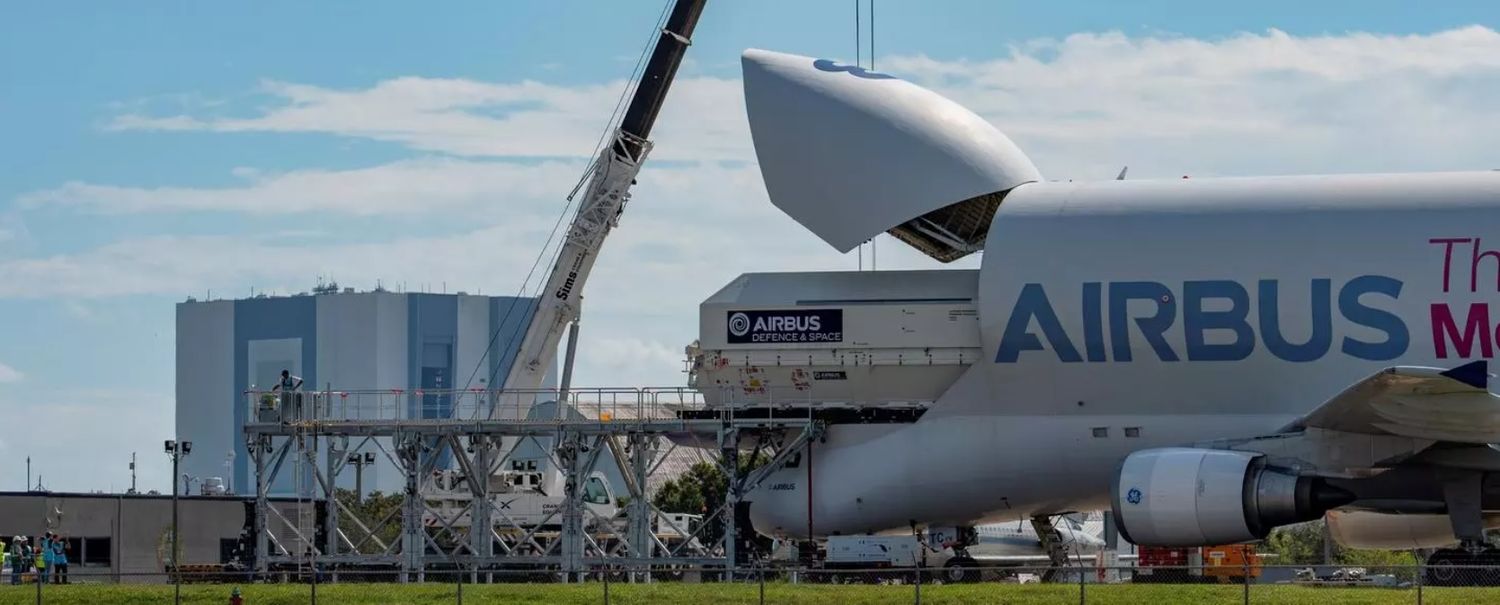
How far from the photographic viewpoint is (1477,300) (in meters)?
38.8

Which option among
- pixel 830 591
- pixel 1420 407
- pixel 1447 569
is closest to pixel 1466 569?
pixel 1447 569

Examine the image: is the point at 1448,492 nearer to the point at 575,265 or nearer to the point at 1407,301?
the point at 1407,301

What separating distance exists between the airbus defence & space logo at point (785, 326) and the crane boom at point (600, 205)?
568cm

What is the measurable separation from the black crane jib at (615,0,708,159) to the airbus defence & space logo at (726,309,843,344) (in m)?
5.88

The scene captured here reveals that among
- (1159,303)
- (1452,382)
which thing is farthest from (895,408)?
(1452,382)

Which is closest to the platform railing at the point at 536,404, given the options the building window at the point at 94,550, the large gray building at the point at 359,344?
the building window at the point at 94,550

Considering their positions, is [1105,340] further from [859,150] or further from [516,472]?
[516,472]

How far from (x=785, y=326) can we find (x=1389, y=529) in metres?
11.5

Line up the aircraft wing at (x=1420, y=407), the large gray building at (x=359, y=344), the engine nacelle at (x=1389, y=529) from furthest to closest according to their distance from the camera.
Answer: the large gray building at (x=359, y=344)
the engine nacelle at (x=1389, y=529)
the aircraft wing at (x=1420, y=407)

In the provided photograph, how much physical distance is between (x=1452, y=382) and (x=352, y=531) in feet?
228

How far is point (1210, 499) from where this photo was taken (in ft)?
124

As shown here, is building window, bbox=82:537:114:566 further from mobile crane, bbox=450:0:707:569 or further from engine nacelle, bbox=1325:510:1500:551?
engine nacelle, bbox=1325:510:1500:551

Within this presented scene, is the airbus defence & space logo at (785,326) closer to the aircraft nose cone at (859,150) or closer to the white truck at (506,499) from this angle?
the aircraft nose cone at (859,150)

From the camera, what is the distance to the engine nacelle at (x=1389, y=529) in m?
41.5
